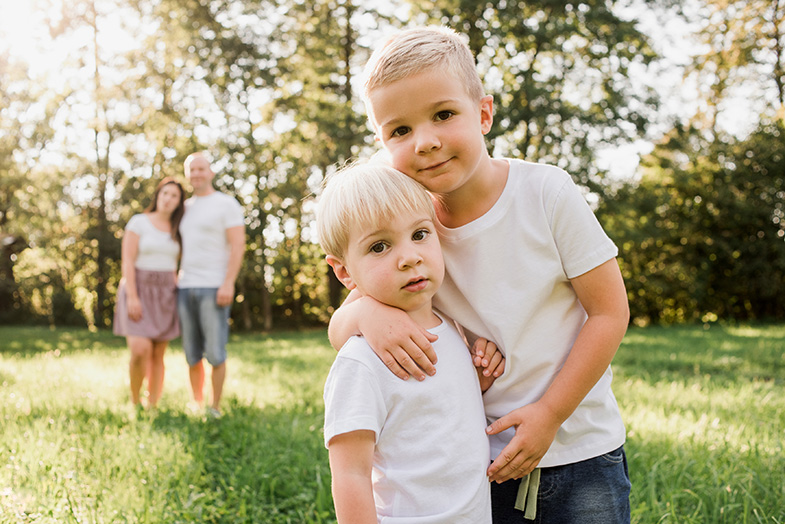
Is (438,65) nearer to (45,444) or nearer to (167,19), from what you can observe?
(45,444)

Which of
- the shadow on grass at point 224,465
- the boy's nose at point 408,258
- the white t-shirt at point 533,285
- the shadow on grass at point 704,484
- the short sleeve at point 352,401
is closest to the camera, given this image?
the short sleeve at point 352,401

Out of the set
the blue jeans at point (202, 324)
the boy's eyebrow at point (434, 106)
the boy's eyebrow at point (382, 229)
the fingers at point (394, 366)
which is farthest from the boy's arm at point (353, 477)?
the blue jeans at point (202, 324)

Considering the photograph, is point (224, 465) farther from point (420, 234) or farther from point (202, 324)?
point (420, 234)

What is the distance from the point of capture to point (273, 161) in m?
17.5

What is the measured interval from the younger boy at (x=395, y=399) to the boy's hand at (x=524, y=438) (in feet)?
0.15

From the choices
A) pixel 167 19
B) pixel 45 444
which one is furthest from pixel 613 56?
pixel 45 444

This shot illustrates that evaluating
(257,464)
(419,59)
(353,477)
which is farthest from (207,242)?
(353,477)

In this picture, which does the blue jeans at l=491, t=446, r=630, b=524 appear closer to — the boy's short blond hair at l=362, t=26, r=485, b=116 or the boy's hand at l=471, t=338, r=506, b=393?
the boy's hand at l=471, t=338, r=506, b=393

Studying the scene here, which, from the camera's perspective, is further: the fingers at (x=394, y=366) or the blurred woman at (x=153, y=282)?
the blurred woman at (x=153, y=282)

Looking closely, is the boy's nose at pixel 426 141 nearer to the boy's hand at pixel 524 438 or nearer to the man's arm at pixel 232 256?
the boy's hand at pixel 524 438

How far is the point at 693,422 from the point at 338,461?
126 inches

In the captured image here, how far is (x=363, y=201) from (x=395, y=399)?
1.48 ft

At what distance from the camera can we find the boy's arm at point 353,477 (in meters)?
1.24

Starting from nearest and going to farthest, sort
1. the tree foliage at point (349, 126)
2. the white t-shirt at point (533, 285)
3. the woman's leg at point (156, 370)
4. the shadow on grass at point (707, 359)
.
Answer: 1. the white t-shirt at point (533, 285)
2. the woman's leg at point (156, 370)
3. the shadow on grass at point (707, 359)
4. the tree foliage at point (349, 126)
